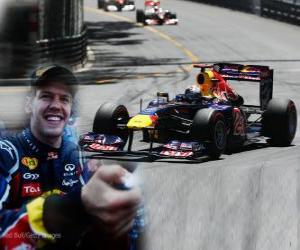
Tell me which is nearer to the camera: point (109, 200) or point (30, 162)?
point (109, 200)

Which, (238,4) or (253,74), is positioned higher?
(253,74)

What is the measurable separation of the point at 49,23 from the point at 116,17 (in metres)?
22.1

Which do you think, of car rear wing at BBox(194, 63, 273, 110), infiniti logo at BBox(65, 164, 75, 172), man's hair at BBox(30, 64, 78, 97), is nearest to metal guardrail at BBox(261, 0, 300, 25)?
car rear wing at BBox(194, 63, 273, 110)

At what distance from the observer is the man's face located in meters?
2.06

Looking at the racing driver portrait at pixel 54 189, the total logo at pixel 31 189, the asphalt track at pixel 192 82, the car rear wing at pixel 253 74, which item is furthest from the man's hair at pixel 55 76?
the car rear wing at pixel 253 74

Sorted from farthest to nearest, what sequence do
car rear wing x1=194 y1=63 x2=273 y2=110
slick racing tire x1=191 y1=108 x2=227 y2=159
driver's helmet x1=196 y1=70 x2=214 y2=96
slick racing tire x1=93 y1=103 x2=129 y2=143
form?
car rear wing x1=194 y1=63 x2=273 y2=110 < driver's helmet x1=196 y1=70 x2=214 y2=96 < slick racing tire x1=93 y1=103 x2=129 y2=143 < slick racing tire x1=191 y1=108 x2=227 y2=159

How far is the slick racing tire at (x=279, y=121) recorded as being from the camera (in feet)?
45.6

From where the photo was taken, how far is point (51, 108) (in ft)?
6.84

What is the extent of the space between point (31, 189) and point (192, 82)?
895 inches

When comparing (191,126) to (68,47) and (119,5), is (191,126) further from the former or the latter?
(119,5)

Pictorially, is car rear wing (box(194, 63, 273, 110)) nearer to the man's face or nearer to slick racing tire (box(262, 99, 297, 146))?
slick racing tire (box(262, 99, 297, 146))

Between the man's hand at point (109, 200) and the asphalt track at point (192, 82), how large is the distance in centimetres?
10

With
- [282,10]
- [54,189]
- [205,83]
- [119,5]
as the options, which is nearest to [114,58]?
[282,10]

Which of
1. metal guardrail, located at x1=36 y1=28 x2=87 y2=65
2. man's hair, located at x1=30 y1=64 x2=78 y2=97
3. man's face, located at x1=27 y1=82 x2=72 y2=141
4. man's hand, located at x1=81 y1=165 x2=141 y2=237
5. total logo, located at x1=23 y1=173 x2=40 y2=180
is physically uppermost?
man's hair, located at x1=30 y1=64 x2=78 y2=97
